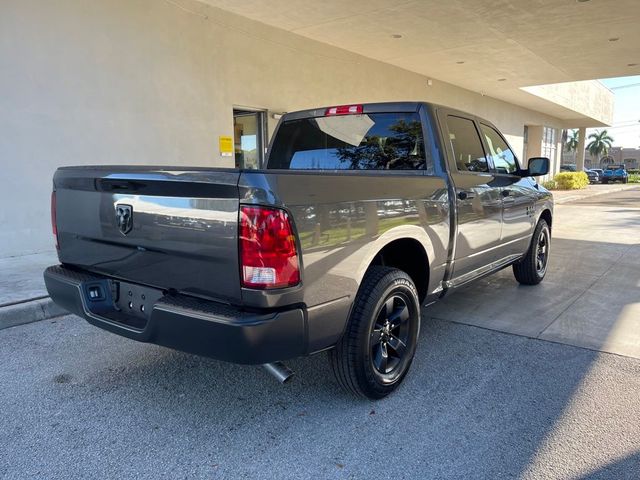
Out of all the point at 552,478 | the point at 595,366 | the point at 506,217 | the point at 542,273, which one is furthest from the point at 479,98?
the point at 552,478

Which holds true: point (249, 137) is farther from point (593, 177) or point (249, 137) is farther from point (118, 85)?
point (593, 177)

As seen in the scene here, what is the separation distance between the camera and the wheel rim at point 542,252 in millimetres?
6051

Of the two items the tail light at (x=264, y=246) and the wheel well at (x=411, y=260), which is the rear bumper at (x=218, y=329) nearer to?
the tail light at (x=264, y=246)

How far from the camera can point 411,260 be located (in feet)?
12.0

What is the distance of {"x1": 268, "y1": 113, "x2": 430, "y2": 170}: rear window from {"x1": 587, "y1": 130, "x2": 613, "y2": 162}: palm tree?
11455cm

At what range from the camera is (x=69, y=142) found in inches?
284

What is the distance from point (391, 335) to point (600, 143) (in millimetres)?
115811

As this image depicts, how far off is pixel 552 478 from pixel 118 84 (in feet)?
25.6

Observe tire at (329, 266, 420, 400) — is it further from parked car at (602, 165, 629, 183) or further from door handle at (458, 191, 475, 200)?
parked car at (602, 165, 629, 183)

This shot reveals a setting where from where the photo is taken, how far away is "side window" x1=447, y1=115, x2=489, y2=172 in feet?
13.4

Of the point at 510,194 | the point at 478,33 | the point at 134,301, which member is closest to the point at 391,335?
the point at 134,301

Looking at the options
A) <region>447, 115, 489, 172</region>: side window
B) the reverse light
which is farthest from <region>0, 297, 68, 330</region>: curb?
<region>447, 115, 489, 172</region>: side window

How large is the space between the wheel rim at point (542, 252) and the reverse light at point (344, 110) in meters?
3.29

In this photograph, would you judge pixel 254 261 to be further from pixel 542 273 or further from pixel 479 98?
pixel 479 98
